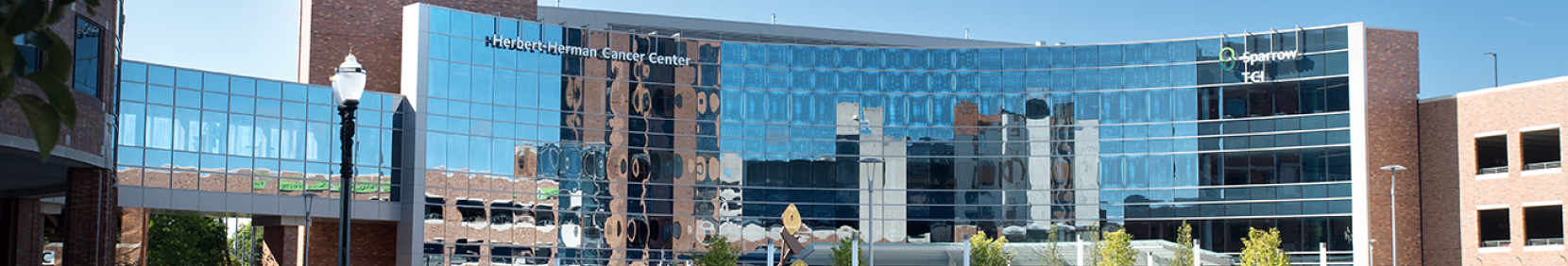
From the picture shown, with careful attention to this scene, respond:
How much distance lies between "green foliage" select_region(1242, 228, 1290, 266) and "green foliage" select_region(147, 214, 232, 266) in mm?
61546

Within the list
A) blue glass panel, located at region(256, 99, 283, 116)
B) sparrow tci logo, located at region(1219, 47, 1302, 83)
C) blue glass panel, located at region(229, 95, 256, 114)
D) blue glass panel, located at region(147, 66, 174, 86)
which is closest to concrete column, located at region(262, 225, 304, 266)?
blue glass panel, located at region(256, 99, 283, 116)

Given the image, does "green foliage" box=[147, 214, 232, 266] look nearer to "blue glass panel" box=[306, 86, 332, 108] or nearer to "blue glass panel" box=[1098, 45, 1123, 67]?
"blue glass panel" box=[306, 86, 332, 108]

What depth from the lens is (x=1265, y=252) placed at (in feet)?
181

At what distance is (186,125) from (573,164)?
1573 cm

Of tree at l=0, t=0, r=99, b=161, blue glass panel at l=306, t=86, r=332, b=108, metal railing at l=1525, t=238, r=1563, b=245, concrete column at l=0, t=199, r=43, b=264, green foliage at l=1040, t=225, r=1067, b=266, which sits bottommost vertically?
green foliage at l=1040, t=225, r=1067, b=266

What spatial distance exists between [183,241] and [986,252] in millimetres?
51618

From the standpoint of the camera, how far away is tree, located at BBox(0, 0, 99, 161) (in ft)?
15.5

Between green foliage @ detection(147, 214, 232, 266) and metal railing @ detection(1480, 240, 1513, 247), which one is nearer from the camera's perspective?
metal railing @ detection(1480, 240, 1513, 247)

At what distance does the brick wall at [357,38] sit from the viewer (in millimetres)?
55375

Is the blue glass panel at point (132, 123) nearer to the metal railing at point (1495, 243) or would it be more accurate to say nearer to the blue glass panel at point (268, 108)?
the blue glass panel at point (268, 108)

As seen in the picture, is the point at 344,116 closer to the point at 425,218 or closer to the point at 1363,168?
the point at 425,218

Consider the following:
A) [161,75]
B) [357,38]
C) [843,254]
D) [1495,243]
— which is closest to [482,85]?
[357,38]

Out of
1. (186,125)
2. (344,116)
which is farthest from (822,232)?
(344,116)

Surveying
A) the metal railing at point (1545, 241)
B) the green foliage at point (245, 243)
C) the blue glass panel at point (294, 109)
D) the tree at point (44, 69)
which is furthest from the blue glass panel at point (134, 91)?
the green foliage at point (245, 243)
